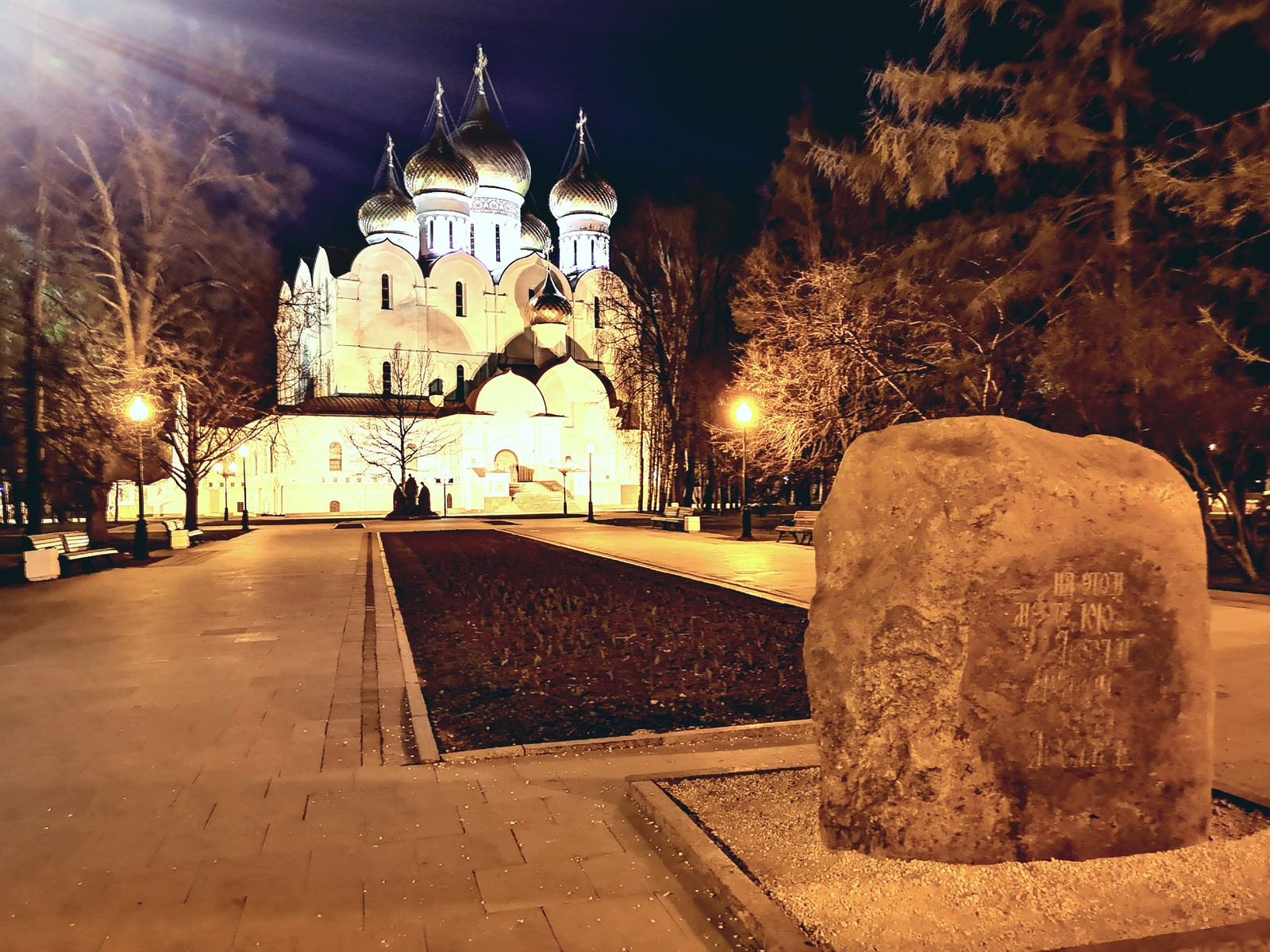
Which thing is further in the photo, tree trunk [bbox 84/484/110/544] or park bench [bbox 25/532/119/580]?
tree trunk [bbox 84/484/110/544]

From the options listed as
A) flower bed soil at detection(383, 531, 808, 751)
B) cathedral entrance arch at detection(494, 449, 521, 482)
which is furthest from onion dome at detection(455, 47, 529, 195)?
flower bed soil at detection(383, 531, 808, 751)

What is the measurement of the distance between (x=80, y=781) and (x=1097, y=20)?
18.3 metres

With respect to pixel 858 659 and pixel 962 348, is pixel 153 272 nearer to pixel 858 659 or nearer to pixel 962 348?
pixel 962 348

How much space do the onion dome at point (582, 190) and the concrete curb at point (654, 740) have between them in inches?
2354

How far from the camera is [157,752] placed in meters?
5.38

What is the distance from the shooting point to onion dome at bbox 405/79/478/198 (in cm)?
5503

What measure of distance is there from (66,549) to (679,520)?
16463mm

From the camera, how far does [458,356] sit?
5678 cm

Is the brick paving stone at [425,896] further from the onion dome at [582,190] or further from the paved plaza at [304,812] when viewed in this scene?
the onion dome at [582,190]

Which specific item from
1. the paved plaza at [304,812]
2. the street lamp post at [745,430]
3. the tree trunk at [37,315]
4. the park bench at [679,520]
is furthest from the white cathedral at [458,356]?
the paved plaza at [304,812]

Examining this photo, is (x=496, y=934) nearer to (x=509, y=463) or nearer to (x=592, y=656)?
(x=592, y=656)

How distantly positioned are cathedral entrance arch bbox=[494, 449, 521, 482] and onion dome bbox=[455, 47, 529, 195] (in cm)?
2033

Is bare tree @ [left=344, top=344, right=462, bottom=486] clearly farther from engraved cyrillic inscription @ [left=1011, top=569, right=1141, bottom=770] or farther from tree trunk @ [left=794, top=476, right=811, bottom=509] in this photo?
engraved cyrillic inscription @ [left=1011, top=569, right=1141, bottom=770]

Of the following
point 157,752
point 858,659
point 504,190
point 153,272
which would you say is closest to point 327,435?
point 504,190
